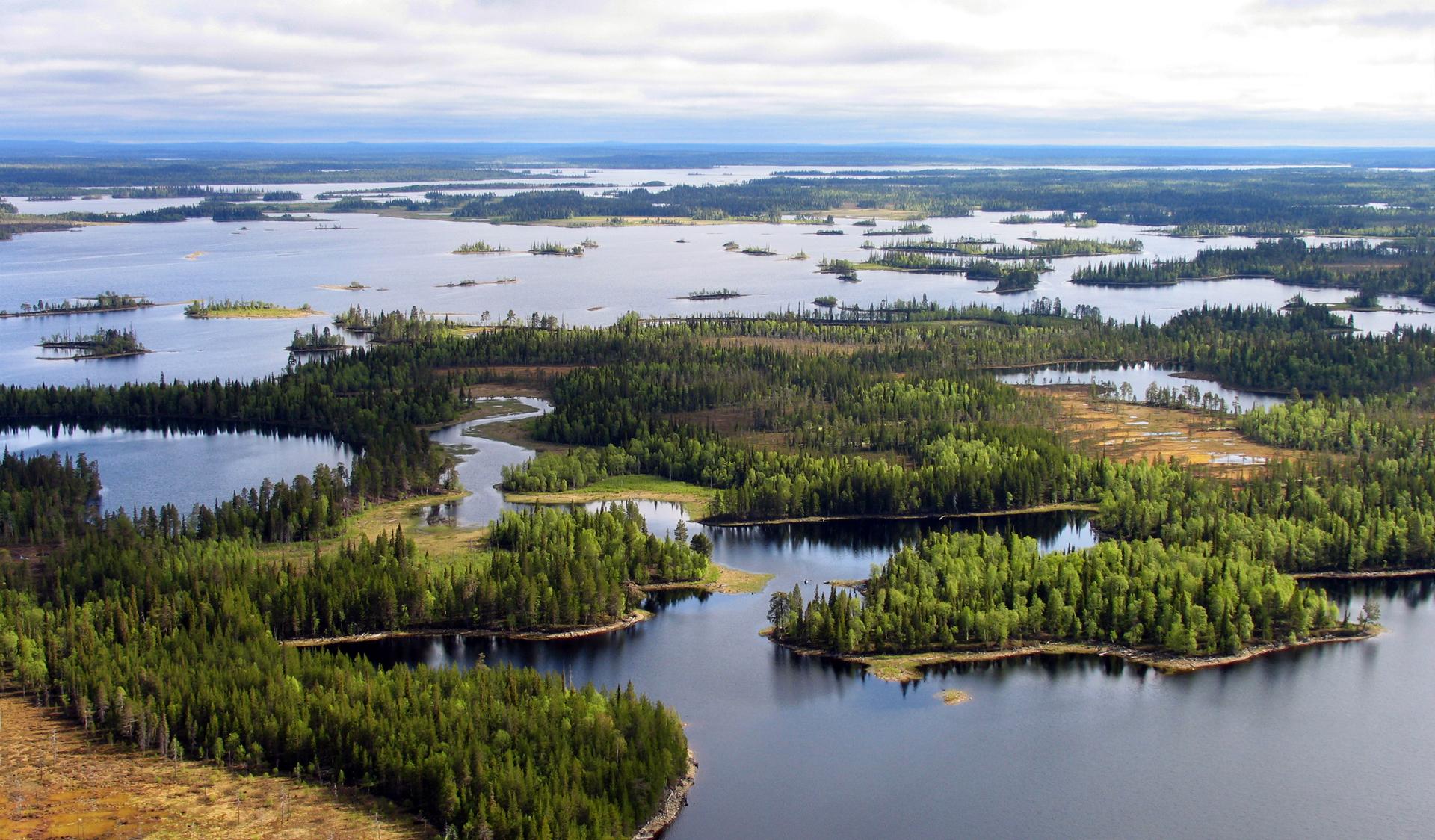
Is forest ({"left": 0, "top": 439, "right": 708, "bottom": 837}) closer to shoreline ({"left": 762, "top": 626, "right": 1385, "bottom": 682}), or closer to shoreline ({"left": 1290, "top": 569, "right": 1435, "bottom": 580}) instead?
shoreline ({"left": 762, "top": 626, "right": 1385, "bottom": 682})

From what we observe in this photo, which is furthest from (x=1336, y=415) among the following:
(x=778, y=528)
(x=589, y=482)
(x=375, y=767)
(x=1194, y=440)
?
(x=375, y=767)

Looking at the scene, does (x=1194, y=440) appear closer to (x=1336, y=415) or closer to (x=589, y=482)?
(x=1336, y=415)

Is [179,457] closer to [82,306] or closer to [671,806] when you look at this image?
[671,806]

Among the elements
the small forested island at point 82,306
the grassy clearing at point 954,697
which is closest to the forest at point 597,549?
the grassy clearing at point 954,697

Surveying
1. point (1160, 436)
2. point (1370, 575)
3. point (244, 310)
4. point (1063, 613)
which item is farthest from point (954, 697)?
point (244, 310)

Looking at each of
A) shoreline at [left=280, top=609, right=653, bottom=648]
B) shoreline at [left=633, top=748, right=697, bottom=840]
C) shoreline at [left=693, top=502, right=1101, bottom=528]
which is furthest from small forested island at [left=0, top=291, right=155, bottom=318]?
shoreline at [left=633, top=748, right=697, bottom=840]
